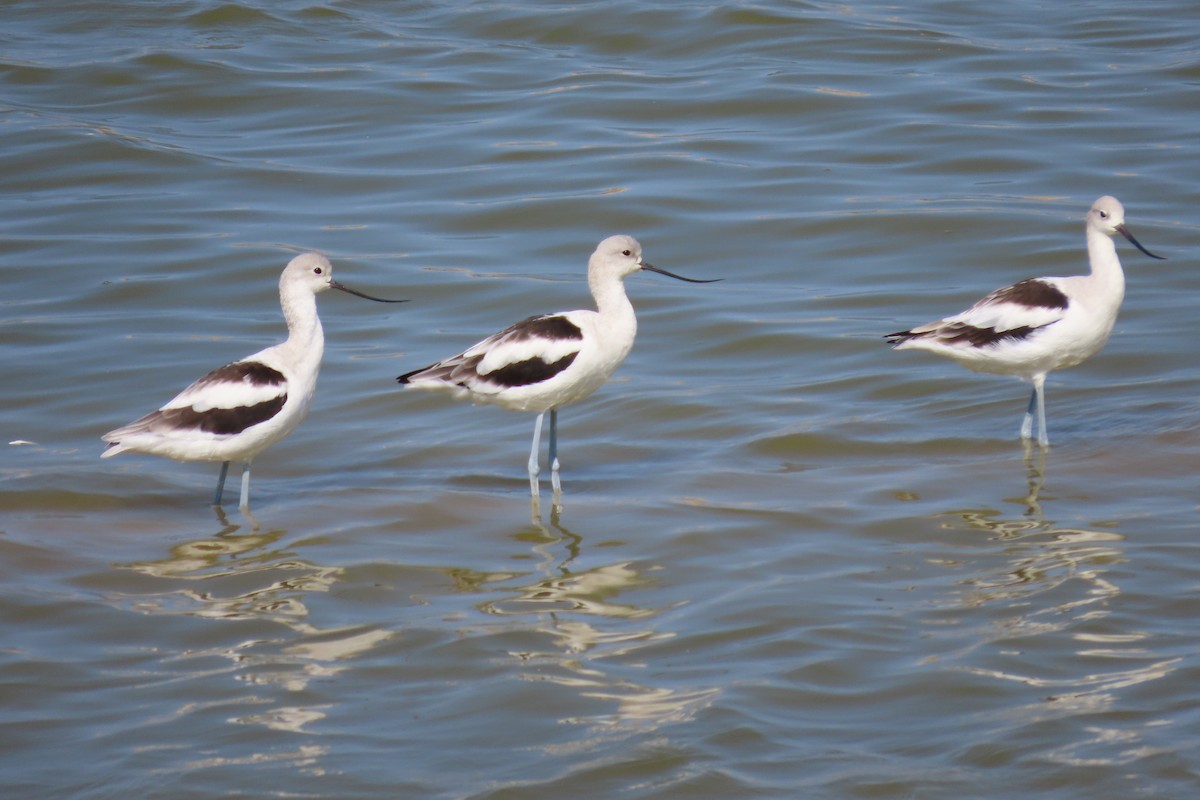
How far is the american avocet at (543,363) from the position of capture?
8000mm

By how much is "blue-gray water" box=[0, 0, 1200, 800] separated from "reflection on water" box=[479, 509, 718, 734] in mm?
28

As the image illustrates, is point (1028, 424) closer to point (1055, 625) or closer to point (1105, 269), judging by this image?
point (1105, 269)

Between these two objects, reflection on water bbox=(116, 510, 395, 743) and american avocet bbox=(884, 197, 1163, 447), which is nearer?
reflection on water bbox=(116, 510, 395, 743)

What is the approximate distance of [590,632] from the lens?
20.1 feet

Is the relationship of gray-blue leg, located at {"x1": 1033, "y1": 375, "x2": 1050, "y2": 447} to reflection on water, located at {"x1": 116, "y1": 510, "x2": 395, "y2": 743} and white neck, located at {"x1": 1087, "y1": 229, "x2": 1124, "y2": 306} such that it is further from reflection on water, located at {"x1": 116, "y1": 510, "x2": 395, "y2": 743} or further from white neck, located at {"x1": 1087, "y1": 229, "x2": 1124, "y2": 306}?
reflection on water, located at {"x1": 116, "y1": 510, "x2": 395, "y2": 743}

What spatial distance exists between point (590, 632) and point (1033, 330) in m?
3.72

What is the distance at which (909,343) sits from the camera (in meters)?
8.66

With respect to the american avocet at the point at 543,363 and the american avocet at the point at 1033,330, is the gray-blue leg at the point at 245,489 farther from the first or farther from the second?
the american avocet at the point at 1033,330

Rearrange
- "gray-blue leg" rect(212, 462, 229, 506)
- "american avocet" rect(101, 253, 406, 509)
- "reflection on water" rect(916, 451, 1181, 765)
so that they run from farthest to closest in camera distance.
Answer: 1. "gray-blue leg" rect(212, 462, 229, 506)
2. "american avocet" rect(101, 253, 406, 509)
3. "reflection on water" rect(916, 451, 1181, 765)

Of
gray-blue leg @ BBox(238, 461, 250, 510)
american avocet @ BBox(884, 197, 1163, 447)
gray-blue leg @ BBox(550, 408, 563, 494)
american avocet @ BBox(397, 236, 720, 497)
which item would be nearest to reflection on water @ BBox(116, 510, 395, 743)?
gray-blue leg @ BBox(238, 461, 250, 510)

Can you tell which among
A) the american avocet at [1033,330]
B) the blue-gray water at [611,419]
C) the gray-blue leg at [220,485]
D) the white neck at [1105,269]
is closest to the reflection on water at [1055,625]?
the blue-gray water at [611,419]

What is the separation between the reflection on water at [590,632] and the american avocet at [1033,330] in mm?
2611

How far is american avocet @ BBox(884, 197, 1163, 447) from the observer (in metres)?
8.58

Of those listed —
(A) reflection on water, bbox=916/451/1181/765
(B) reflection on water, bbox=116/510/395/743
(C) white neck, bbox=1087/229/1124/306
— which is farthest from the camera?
(C) white neck, bbox=1087/229/1124/306
